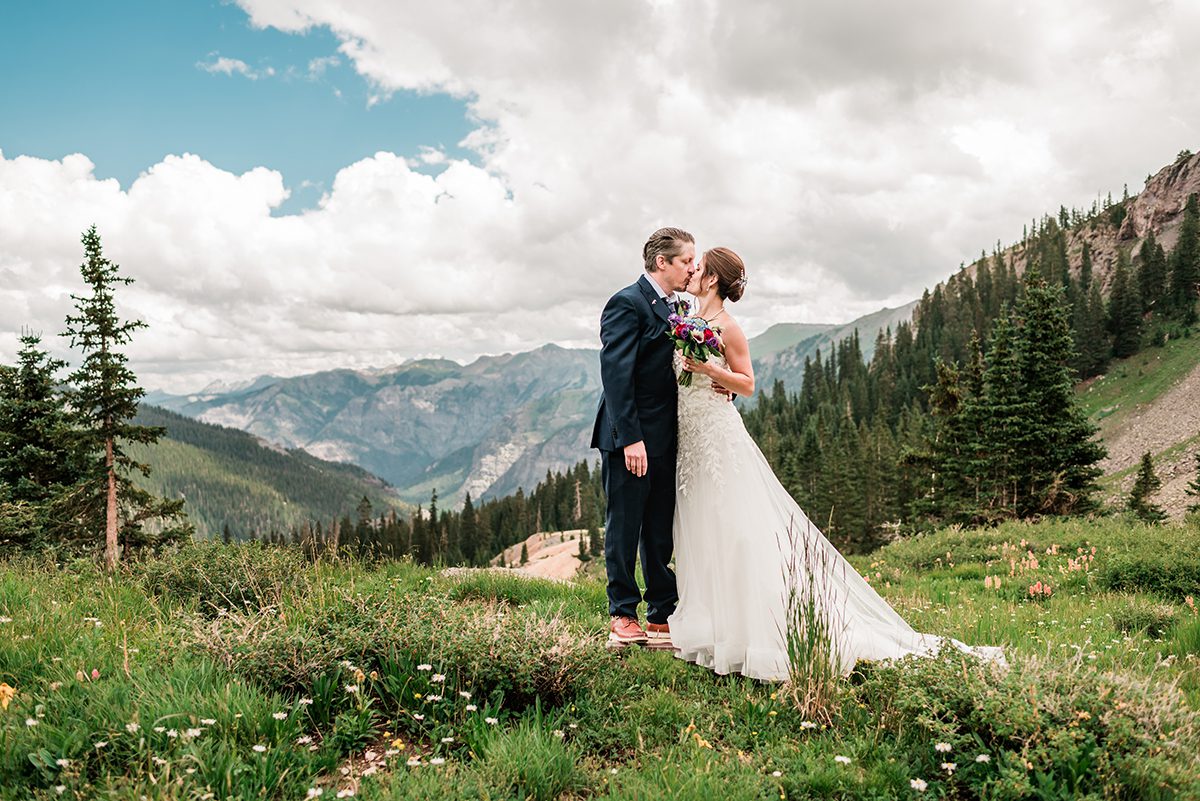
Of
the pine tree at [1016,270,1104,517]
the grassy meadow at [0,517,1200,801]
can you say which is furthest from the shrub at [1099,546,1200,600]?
the pine tree at [1016,270,1104,517]

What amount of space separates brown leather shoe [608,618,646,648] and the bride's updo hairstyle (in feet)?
11.5

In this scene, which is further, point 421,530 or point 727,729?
point 421,530

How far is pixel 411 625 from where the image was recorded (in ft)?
17.8

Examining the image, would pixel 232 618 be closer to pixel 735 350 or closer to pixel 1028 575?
pixel 735 350

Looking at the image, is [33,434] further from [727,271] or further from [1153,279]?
[1153,279]

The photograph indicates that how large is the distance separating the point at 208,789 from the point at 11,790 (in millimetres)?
974

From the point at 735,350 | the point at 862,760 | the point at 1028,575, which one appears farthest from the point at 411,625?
the point at 1028,575

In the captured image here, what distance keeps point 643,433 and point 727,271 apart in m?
1.87

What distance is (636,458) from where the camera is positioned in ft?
21.1

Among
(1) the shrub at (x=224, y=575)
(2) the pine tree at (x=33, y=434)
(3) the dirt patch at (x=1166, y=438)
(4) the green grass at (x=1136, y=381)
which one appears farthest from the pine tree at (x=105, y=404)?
(4) the green grass at (x=1136, y=381)

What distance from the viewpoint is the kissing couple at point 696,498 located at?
6043 millimetres

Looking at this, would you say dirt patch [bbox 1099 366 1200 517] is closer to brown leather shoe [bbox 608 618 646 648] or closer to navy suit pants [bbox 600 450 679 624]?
navy suit pants [bbox 600 450 679 624]

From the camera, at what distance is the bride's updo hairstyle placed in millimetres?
6836

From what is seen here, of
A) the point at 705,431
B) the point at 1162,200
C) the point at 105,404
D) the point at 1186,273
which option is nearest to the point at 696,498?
the point at 705,431
